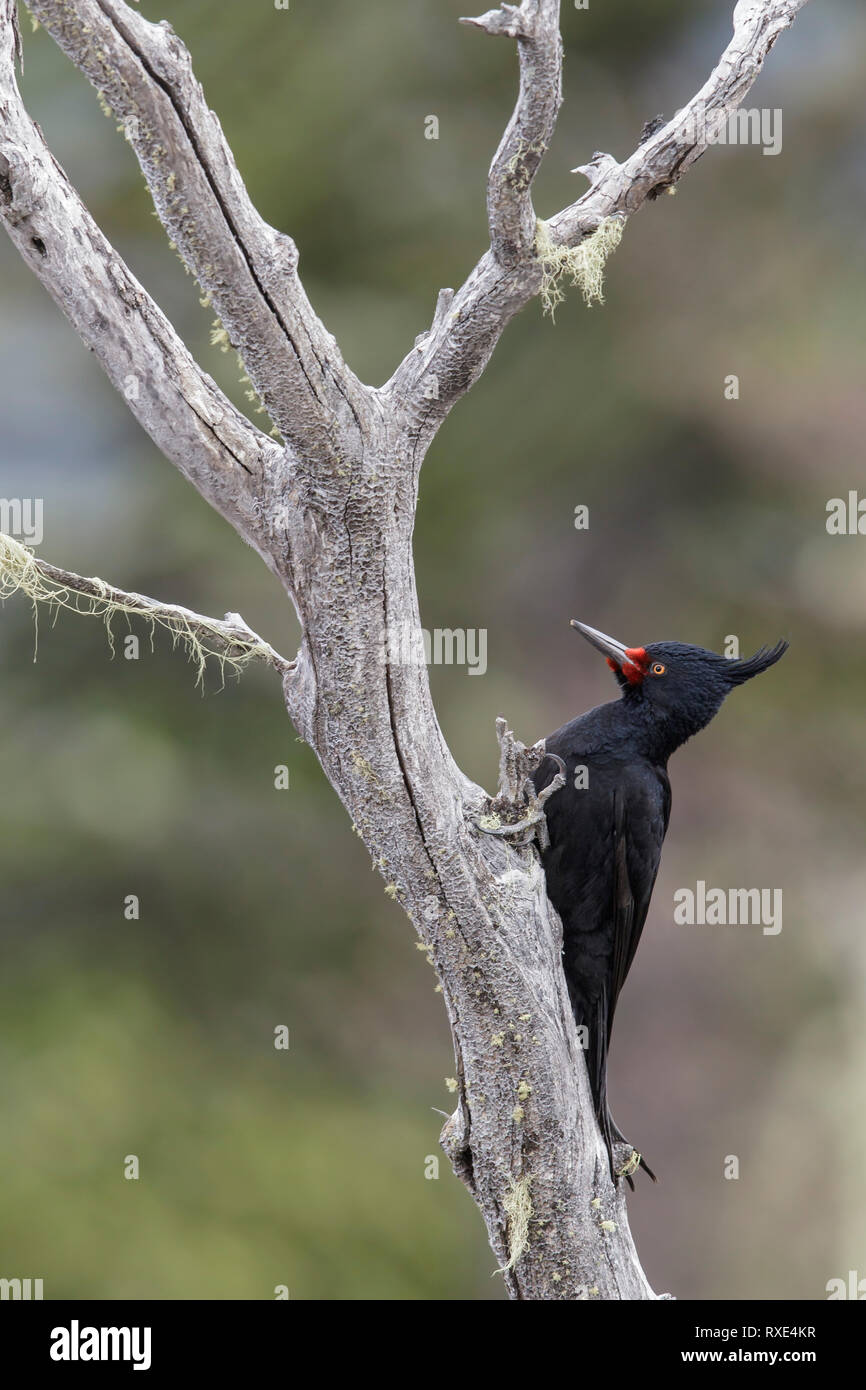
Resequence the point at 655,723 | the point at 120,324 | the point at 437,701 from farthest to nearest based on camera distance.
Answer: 1. the point at 437,701
2. the point at 655,723
3. the point at 120,324

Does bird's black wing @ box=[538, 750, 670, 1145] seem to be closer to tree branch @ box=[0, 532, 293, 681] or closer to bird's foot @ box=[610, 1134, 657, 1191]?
bird's foot @ box=[610, 1134, 657, 1191]

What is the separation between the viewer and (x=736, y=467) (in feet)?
21.4

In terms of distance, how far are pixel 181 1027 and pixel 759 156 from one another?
5349 millimetres

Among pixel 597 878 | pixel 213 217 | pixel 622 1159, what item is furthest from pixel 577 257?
pixel 622 1159

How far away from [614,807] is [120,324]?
131 centimetres

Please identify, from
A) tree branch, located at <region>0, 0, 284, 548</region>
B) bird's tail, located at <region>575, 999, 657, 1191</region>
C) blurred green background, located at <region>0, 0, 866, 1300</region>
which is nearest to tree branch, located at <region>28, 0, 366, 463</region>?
tree branch, located at <region>0, 0, 284, 548</region>

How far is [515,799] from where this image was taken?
2146 millimetres

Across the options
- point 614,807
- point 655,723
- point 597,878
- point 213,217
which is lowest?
point 597,878

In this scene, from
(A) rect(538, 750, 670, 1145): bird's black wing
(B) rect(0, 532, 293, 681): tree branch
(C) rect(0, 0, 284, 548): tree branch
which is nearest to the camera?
(C) rect(0, 0, 284, 548): tree branch

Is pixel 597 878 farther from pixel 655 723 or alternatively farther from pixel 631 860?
pixel 655 723

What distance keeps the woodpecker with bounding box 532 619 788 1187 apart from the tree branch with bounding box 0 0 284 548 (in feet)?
2.42

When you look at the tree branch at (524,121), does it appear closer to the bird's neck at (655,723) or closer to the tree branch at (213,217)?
the tree branch at (213,217)

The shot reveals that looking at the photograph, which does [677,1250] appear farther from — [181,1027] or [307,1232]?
[181,1027]

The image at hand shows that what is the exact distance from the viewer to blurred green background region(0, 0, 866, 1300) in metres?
6.19
